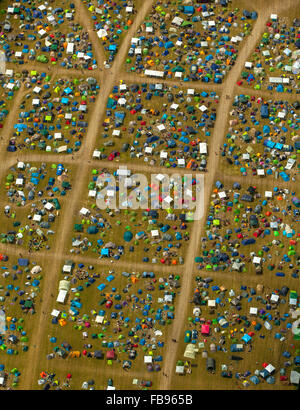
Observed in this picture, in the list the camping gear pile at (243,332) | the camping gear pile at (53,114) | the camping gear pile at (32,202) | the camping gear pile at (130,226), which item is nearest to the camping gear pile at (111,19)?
the camping gear pile at (53,114)

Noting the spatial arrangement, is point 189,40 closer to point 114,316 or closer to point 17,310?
point 114,316

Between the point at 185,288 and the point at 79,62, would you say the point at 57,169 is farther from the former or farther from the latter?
the point at 185,288

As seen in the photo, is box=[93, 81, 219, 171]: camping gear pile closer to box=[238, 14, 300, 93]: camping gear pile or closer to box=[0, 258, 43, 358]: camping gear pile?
box=[238, 14, 300, 93]: camping gear pile

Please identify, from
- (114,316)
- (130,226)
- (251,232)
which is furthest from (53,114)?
(251,232)

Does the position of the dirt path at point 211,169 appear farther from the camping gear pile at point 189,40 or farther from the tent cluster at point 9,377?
the tent cluster at point 9,377
